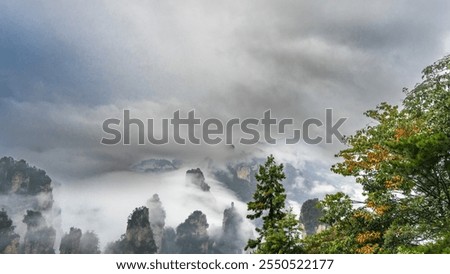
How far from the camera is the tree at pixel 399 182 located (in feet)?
54.2

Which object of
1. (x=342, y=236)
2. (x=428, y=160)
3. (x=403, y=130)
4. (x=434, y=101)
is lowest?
(x=342, y=236)

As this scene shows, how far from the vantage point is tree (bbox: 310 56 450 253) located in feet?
54.2

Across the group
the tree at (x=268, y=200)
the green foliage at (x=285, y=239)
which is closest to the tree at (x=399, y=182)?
the green foliage at (x=285, y=239)

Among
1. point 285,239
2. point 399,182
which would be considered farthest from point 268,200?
point 399,182

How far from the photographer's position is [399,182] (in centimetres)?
1828

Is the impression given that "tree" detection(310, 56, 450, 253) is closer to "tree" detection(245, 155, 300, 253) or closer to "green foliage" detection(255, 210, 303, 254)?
"green foliage" detection(255, 210, 303, 254)

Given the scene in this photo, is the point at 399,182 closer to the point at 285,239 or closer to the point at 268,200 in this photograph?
the point at 285,239

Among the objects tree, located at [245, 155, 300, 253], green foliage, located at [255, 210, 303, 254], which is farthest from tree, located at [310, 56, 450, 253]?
tree, located at [245, 155, 300, 253]

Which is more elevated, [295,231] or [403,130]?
[403,130]

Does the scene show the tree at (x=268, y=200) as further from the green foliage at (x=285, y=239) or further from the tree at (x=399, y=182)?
the tree at (x=399, y=182)
